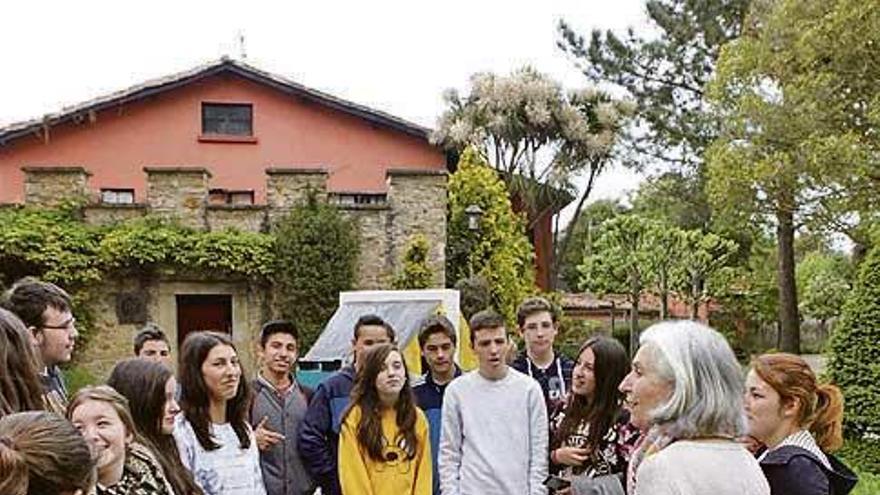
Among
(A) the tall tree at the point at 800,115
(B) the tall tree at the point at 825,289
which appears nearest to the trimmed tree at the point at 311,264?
(A) the tall tree at the point at 800,115

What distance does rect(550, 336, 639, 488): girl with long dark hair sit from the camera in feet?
13.6

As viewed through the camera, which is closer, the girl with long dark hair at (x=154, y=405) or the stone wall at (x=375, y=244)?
the girl with long dark hair at (x=154, y=405)

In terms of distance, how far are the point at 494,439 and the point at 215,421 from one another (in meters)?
1.28

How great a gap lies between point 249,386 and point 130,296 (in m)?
11.8

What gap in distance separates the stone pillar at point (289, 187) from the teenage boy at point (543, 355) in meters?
10.9

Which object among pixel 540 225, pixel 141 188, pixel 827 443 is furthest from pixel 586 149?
pixel 827 443

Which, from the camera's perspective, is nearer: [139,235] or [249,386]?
[249,386]

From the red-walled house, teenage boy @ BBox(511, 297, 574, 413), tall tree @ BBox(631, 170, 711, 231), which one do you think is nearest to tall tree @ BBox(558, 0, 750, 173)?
tall tree @ BBox(631, 170, 711, 231)

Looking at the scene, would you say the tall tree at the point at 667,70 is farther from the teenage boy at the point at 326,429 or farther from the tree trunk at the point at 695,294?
the teenage boy at the point at 326,429

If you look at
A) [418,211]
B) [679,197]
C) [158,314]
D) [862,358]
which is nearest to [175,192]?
[158,314]

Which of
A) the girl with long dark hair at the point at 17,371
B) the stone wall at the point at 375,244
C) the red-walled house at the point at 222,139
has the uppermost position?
the red-walled house at the point at 222,139

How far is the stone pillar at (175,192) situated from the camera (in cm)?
1548

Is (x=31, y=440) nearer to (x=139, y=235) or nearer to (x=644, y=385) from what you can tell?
(x=644, y=385)

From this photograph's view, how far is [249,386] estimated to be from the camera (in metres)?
4.43
